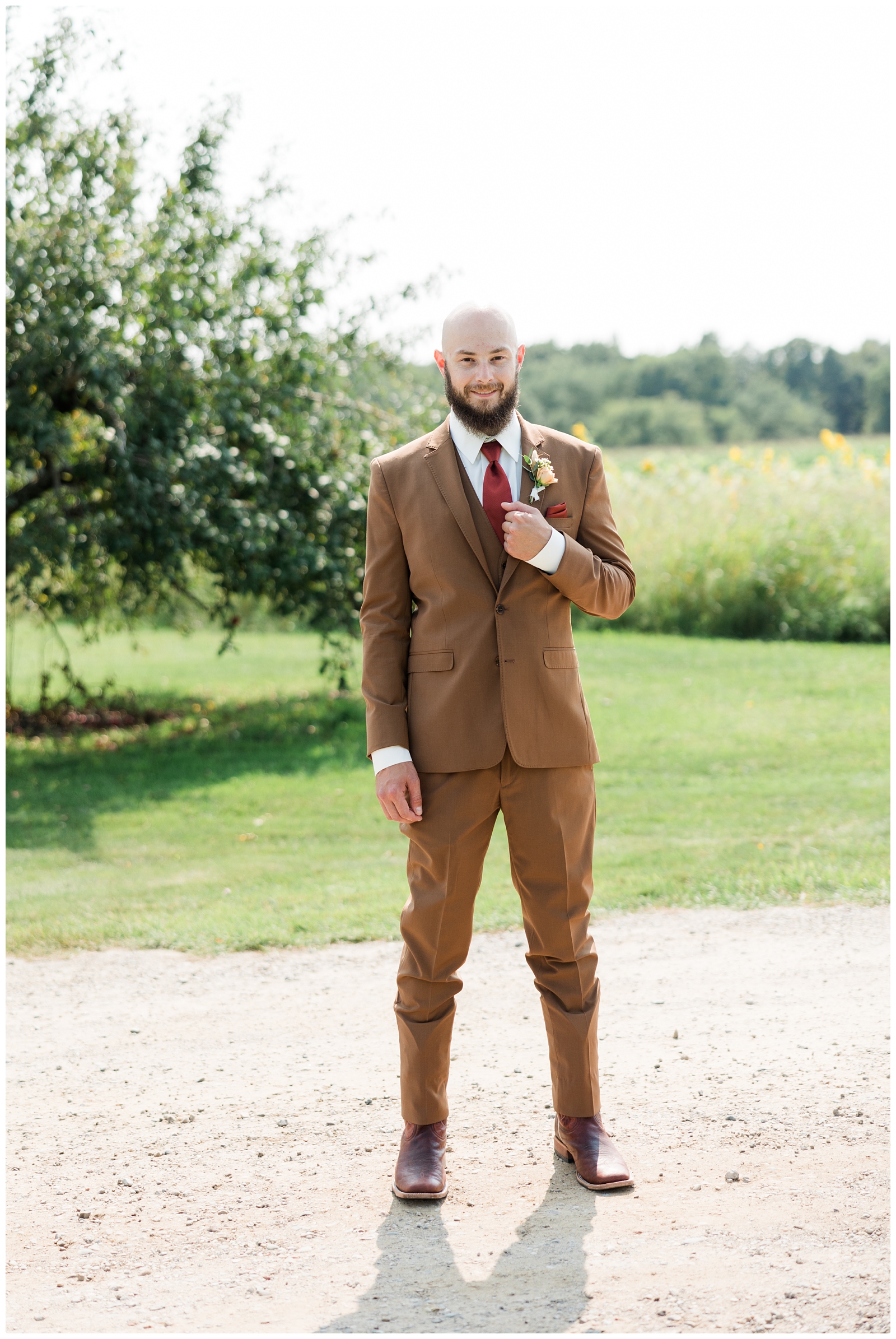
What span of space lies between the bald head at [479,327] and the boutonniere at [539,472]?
29 centimetres

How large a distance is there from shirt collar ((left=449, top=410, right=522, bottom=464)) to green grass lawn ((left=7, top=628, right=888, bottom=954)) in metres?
3.02

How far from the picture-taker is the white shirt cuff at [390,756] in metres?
3.23

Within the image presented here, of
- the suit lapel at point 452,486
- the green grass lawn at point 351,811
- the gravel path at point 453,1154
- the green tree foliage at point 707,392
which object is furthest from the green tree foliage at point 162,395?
the green tree foliage at point 707,392

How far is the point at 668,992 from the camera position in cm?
482

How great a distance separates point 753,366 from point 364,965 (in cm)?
6880

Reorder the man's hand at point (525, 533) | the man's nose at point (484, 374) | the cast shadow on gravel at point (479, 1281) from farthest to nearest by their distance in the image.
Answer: the man's nose at point (484, 374), the man's hand at point (525, 533), the cast shadow on gravel at point (479, 1281)

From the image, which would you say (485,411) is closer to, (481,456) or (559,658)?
(481,456)

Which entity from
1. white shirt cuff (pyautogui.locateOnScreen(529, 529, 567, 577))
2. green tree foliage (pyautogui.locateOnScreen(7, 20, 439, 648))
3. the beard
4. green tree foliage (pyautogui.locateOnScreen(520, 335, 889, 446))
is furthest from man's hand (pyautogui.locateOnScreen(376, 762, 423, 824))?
green tree foliage (pyautogui.locateOnScreen(520, 335, 889, 446))

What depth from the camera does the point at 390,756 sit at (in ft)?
10.6

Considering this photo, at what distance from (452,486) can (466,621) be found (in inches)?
14.3

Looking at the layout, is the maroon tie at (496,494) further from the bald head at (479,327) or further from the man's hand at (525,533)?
the bald head at (479,327)

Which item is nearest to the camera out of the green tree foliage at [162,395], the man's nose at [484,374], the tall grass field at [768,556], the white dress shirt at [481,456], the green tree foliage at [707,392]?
the man's nose at [484,374]

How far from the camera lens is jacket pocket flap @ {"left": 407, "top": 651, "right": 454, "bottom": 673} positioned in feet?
10.7

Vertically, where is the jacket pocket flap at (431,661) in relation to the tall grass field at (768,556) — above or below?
below
